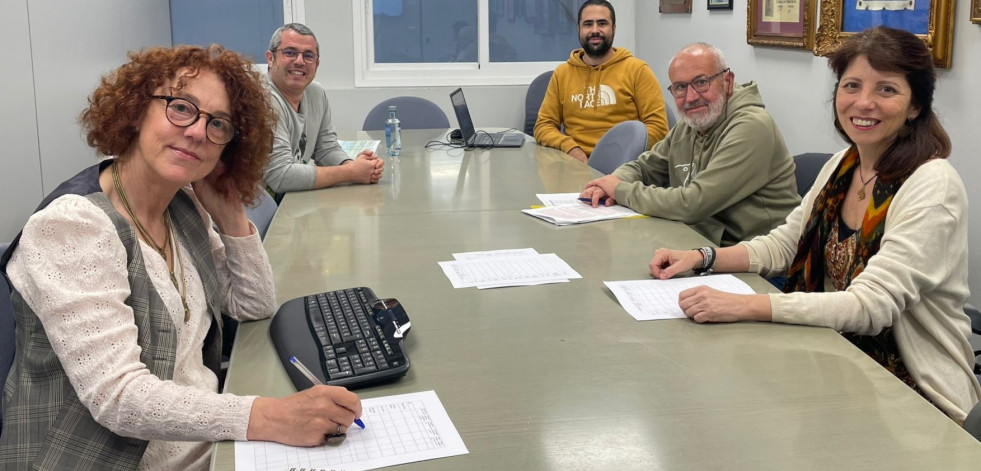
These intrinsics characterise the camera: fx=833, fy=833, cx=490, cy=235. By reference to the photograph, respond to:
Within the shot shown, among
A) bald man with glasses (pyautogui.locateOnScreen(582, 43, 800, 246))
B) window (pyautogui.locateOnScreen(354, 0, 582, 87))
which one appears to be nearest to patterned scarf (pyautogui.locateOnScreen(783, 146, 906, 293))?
bald man with glasses (pyautogui.locateOnScreen(582, 43, 800, 246))

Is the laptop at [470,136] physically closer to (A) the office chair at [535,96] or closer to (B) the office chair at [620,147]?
(B) the office chair at [620,147]

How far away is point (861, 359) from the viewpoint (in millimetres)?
1459

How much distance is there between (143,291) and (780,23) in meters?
3.53

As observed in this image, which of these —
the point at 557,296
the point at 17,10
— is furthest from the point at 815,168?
the point at 17,10

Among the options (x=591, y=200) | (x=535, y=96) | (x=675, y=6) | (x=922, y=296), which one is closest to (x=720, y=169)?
(x=591, y=200)

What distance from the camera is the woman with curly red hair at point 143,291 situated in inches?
46.5

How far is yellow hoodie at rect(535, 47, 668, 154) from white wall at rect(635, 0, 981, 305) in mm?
531

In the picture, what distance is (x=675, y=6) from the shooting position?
17.6ft

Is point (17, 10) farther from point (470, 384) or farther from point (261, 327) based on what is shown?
point (470, 384)

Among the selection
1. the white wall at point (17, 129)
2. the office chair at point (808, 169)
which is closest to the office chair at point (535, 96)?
the office chair at point (808, 169)

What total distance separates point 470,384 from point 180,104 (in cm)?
68

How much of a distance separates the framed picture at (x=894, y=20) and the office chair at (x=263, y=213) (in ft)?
6.89

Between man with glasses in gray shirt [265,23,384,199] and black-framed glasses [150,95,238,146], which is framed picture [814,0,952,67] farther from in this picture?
black-framed glasses [150,95,238,146]

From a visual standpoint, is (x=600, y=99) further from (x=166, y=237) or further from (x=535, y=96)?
(x=166, y=237)
